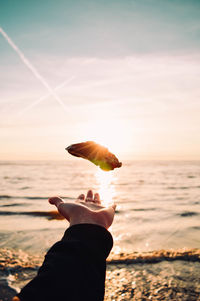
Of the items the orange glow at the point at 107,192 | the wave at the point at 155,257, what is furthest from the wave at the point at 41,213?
the wave at the point at 155,257

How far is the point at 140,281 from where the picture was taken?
164 inches

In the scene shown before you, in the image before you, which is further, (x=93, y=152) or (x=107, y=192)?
(x=107, y=192)

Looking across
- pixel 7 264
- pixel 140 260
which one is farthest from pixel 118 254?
pixel 7 264

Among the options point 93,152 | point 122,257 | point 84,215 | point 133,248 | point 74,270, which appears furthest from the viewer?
point 133,248

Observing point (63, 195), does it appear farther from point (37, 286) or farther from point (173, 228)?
point (37, 286)

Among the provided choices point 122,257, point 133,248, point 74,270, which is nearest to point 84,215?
point 74,270

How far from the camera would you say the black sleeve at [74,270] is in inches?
52.6

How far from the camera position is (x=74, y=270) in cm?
150

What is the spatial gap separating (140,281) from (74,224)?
2803mm

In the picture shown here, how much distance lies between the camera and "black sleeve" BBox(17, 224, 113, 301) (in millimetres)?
1337

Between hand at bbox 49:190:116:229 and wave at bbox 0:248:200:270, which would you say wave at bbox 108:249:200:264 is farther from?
hand at bbox 49:190:116:229

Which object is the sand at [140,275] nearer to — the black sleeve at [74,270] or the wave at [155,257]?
the wave at [155,257]

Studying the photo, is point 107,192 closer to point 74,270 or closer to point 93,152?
point 93,152

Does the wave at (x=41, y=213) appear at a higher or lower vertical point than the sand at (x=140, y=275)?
higher
